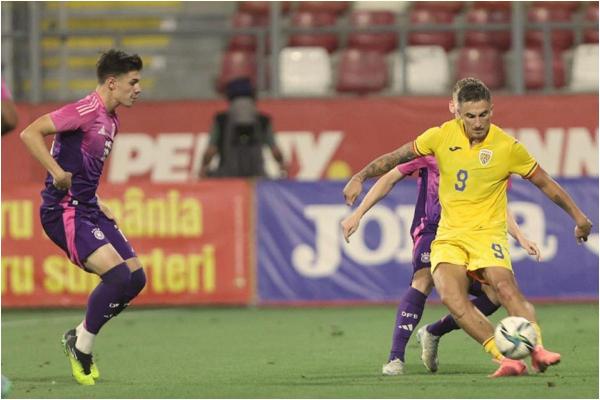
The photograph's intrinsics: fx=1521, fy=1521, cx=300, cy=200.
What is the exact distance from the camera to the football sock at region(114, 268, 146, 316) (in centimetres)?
980

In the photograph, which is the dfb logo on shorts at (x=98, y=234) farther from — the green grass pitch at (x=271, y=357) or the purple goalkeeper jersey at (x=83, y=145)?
the green grass pitch at (x=271, y=357)

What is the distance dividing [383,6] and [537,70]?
2.40 m

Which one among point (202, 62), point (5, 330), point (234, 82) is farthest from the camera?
point (202, 62)

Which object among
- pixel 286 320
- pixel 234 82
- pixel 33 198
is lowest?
pixel 286 320

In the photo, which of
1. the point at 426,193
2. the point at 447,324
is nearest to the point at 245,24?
the point at 426,193

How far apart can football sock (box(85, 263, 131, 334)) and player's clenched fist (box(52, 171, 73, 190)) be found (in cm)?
87

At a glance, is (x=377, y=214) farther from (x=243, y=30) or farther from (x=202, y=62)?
(x=202, y=62)

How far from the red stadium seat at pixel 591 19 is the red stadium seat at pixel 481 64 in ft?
4.40

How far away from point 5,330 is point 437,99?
734 cm

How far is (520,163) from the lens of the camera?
9219 mm

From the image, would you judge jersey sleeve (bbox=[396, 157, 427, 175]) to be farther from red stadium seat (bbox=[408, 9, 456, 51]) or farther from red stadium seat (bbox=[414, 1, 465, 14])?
red stadium seat (bbox=[414, 1, 465, 14])

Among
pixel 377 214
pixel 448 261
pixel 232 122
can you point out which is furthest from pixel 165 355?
pixel 232 122

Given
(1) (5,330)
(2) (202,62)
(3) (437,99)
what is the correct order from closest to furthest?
(1) (5,330)
(3) (437,99)
(2) (202,62)

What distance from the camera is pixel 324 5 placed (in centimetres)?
2131
